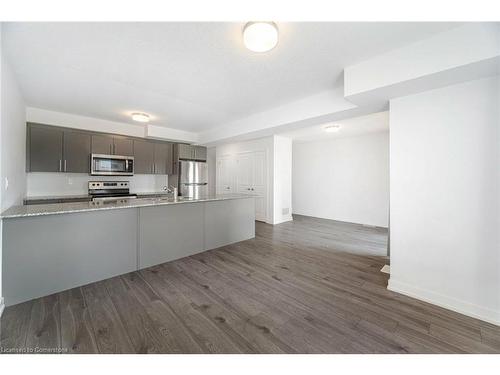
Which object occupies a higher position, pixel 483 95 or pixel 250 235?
pixel 483 95

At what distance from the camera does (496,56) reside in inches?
61.9

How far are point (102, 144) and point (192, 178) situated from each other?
2350 mm

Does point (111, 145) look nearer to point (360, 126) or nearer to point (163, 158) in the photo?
point (163, 158)

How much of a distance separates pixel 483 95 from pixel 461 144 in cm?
45

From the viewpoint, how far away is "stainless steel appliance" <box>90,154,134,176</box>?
4.50 metres

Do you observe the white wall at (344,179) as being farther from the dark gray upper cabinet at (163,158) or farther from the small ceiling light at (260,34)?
the small ceiling light at (260,34)

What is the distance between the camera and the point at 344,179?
19.8 feet

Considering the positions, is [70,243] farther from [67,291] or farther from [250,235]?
[250,235]

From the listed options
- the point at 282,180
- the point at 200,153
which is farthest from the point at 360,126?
the point at 200,153

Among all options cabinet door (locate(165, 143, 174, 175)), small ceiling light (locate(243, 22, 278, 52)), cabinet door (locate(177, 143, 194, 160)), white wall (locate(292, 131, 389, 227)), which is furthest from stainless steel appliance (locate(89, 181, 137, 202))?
white wall (locate(292, 131, 389, 227))

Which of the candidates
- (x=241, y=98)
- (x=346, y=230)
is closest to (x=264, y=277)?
(x=241, y=98)

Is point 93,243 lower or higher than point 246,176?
lower

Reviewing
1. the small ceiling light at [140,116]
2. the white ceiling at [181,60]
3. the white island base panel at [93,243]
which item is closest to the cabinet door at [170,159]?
the small ceiling light at [140,116]
